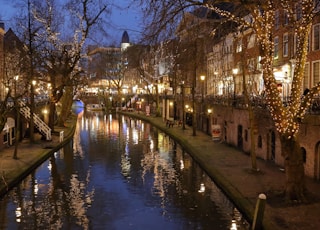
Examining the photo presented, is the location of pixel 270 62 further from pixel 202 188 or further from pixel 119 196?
pixel 119 196

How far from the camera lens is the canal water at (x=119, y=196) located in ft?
54.6

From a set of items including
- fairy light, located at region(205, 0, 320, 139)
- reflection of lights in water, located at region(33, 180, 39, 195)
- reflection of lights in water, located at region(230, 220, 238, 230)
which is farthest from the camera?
reflection of lights in water, located at region(33, 180, 39, 195)

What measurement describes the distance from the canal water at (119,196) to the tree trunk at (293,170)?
6.66ft

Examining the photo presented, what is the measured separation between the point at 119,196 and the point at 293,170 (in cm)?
783

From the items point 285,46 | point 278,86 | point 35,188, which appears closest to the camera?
point 35,188

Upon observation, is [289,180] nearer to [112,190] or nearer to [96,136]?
[112,190]

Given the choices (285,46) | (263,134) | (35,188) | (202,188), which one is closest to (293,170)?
(202,188)

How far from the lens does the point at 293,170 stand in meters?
16.7

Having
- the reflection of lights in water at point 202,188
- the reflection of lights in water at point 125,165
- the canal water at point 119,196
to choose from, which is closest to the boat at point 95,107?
the reflection of lights in water at point 125,165

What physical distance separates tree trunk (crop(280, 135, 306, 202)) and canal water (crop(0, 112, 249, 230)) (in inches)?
79.9

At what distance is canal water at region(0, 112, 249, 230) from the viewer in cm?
1664

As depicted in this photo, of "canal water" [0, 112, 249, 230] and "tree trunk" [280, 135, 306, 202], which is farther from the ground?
"tree trunk" [280, 135, 306, 202]

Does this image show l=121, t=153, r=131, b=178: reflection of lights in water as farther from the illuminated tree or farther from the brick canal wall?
the illuminated tree

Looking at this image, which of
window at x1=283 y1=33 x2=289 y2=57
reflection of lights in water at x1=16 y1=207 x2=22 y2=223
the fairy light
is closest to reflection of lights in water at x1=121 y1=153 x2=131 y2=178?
reflection of lights in water at x1=16 y1=207 x2=22 y2=223
